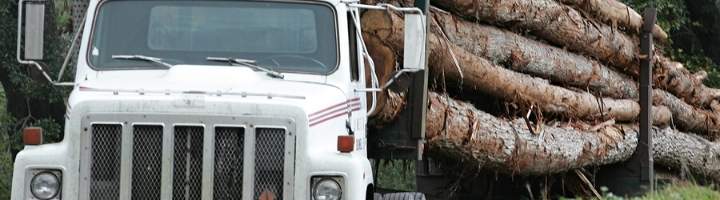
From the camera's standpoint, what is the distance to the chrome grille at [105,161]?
28.5ft

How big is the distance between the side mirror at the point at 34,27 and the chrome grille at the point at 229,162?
163 cm

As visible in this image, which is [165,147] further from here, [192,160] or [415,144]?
[415,144]

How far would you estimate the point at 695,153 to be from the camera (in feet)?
60.6

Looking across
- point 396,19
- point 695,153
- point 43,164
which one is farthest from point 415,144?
point 695,153

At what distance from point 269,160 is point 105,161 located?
3.39 feet

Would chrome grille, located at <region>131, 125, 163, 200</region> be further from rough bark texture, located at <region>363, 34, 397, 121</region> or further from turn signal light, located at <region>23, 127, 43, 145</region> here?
rough bark texture, located at <region>363, 34, 397, 121</region>

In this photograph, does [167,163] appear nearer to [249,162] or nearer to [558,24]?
[249,162]

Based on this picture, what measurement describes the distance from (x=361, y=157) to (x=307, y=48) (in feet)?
2.81

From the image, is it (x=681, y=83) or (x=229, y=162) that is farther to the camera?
(x=681, y=83)

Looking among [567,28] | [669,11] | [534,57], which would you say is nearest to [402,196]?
[534,57]

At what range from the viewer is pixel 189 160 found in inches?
339

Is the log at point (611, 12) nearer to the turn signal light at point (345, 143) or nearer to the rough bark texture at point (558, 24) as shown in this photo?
the rough bark texture at point (558, 24)

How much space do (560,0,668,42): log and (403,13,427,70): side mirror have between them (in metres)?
5.99

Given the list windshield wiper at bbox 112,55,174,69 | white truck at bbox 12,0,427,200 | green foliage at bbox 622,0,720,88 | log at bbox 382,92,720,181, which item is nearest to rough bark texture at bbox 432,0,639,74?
log at bbox 382,92,720,181
